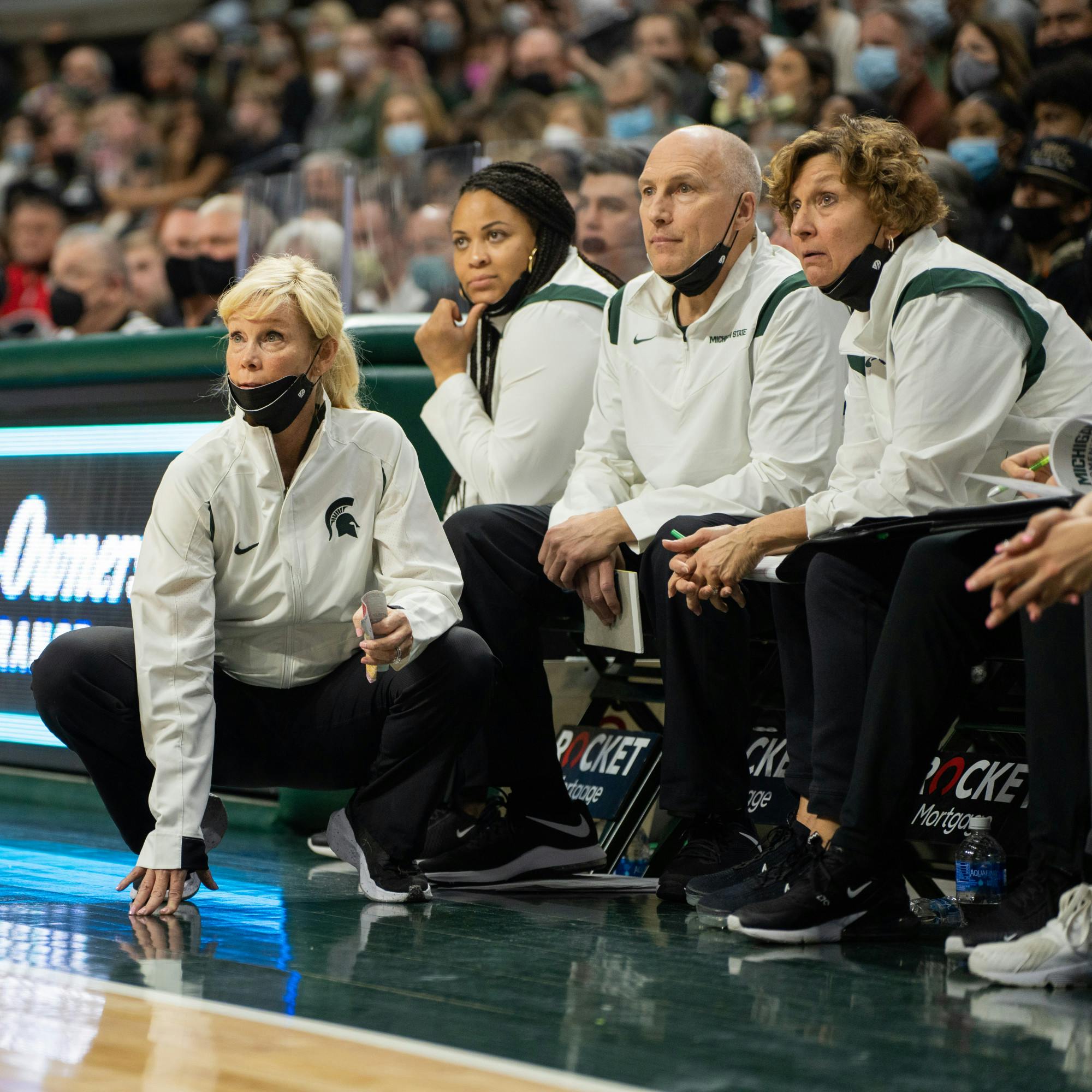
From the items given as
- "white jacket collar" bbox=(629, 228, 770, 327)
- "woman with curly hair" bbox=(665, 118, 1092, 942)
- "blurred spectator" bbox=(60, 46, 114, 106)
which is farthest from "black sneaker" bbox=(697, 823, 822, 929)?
"blurred spectator" bbox=(60, 46, 114, 106)

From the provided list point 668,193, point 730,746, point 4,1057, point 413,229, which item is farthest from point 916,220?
point 413,229

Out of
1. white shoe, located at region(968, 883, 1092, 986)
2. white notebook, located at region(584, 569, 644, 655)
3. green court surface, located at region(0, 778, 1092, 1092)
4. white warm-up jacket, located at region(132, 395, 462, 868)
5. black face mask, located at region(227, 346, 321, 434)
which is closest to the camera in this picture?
green court surface, located at region(0, 778, 1092, 1092)

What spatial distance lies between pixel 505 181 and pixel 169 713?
5.76 feet

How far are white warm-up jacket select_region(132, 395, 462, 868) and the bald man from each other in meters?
0.37

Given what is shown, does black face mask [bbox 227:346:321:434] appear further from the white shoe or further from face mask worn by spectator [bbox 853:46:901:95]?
face mask worn by spectator [bbox 853:46:901:95]

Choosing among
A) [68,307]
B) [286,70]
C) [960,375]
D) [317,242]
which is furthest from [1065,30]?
[286,70]

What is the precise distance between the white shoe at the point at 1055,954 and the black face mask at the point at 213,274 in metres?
4.58

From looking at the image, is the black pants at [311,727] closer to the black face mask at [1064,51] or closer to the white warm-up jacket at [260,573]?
the white warm-up jacket at [260,573]

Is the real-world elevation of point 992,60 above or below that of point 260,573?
above

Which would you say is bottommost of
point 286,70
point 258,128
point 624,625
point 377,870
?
point 377,870

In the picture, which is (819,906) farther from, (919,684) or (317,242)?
(317,242)

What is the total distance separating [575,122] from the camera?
7.35 m

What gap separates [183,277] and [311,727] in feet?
11.9

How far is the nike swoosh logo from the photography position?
3678 mm
